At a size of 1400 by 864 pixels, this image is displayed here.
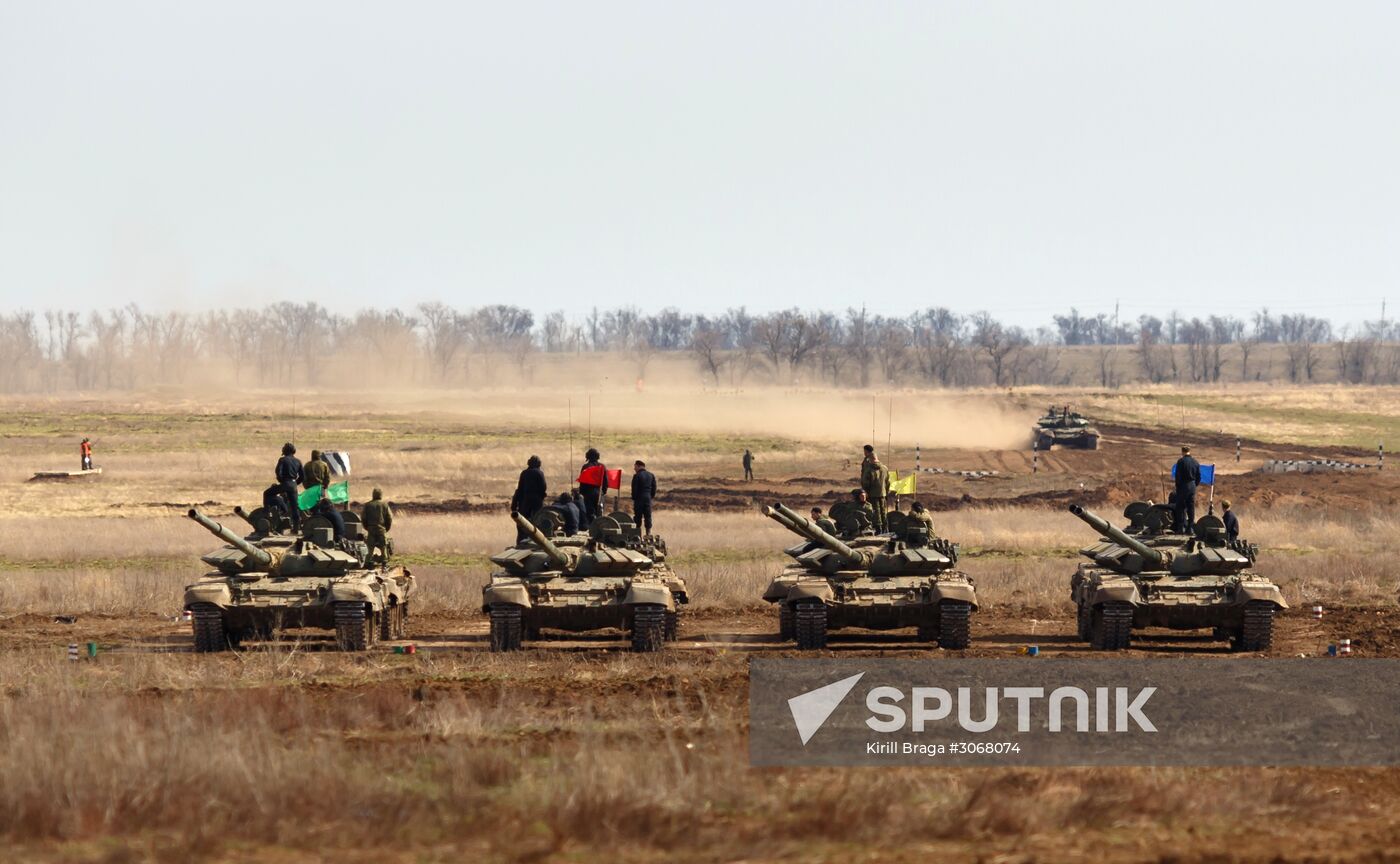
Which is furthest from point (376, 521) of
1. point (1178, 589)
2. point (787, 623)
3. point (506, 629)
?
point (1178, 589)

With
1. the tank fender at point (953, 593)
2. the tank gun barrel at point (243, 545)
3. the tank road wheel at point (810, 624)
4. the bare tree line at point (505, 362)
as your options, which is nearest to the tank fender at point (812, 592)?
the tank road wheel at point (810, 624)

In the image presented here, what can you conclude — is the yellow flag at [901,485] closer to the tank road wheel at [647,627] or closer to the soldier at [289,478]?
the tank road wheel at [647,627]

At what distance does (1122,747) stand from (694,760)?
13.4 feet

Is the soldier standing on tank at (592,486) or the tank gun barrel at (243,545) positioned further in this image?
the soldier standing on tank at (592,486)

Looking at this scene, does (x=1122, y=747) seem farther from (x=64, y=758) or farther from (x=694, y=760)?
(x=64, y=758)

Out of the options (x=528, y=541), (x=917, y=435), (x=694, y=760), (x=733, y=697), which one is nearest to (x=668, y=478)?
(x=917, y=435)

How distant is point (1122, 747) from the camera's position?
15609mm

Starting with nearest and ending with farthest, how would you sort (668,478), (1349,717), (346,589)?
(1349,717) < (346,589) < (668,478)

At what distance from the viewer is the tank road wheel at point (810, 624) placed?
73.9ft

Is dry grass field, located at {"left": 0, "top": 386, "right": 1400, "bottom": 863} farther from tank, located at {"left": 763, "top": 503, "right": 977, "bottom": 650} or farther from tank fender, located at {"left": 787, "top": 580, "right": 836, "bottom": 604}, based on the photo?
tank fender, located at {"left": 787, "top": 580, "right": 836, "bottom": 604}

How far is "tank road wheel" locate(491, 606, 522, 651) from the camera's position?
73.3ft

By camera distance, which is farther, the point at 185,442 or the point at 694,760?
the point at 185,442

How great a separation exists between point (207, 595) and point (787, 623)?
7330 mm

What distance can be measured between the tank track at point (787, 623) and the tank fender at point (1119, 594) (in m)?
3.86
